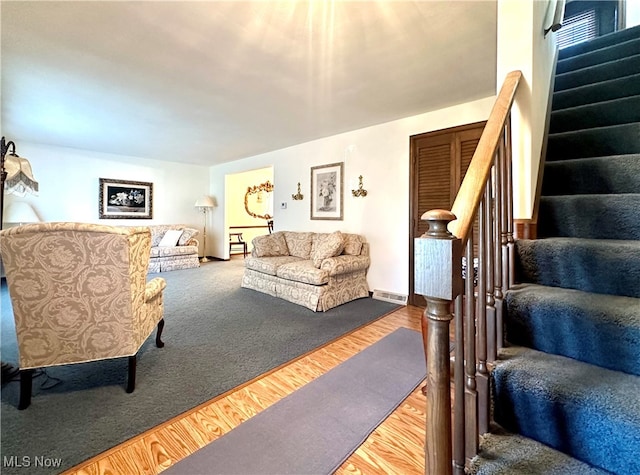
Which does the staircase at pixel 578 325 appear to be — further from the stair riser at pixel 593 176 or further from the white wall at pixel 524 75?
the white wall at pixel 524 75

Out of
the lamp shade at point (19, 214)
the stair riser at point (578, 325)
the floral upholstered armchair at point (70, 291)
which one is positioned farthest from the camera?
the lamp shade at point (19, 214)

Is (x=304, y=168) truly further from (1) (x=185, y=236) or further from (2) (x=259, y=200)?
(2) (x=259, y=200)

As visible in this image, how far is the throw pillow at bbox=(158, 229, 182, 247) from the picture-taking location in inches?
235

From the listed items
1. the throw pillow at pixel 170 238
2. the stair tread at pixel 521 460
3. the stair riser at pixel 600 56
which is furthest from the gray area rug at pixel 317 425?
the throw pillow at pixel 170 238

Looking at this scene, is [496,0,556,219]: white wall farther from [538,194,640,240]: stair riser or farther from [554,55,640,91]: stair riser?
[554,55,640,91]: stair riser

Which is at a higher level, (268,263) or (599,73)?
(599,73)

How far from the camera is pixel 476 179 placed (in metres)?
0.81

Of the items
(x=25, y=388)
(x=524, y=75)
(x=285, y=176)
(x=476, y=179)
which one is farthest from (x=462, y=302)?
(x=285, y=176)

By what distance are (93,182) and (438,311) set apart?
7224mm

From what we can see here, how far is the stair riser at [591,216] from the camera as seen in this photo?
1.33 metres

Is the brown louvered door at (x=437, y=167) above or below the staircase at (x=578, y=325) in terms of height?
above

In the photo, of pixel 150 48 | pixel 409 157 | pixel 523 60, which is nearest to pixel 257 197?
pixel 409 157

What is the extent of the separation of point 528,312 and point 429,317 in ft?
2.33

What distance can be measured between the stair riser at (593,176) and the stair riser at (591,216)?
0.76 feet
